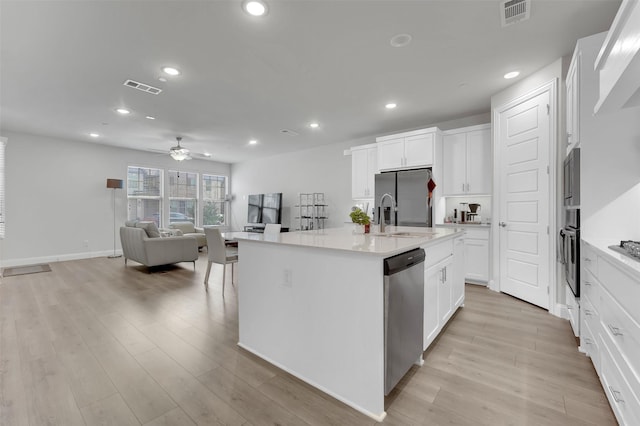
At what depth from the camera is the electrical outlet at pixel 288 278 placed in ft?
6.25

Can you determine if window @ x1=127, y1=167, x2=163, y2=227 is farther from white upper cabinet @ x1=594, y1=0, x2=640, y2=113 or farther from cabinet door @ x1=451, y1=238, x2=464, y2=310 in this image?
white upper cabinet @ x1=594, y1=0, x2=640, y2=113

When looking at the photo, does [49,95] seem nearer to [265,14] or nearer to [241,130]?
[241,130]

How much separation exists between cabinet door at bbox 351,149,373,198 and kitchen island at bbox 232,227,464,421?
342cm

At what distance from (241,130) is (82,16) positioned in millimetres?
3387

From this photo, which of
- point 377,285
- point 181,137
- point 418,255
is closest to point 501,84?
point 418,255

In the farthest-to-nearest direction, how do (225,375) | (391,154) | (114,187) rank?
(114,187) → (391,154) → (225,375)

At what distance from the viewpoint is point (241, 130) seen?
5613 millimetres

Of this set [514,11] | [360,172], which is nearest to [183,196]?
[360,172]

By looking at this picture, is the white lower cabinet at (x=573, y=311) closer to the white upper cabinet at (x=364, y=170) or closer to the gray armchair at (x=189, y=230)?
the white upper cabinet at (x=364, y=170)

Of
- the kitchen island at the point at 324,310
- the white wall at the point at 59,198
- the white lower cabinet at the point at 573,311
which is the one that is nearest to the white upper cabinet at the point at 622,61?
the kitchen island at the point at 324,310

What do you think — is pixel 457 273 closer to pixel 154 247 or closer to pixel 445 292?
pixel 445 292

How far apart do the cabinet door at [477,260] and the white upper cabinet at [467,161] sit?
81cm

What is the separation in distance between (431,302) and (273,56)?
2.76 metres

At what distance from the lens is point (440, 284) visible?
236 cm
